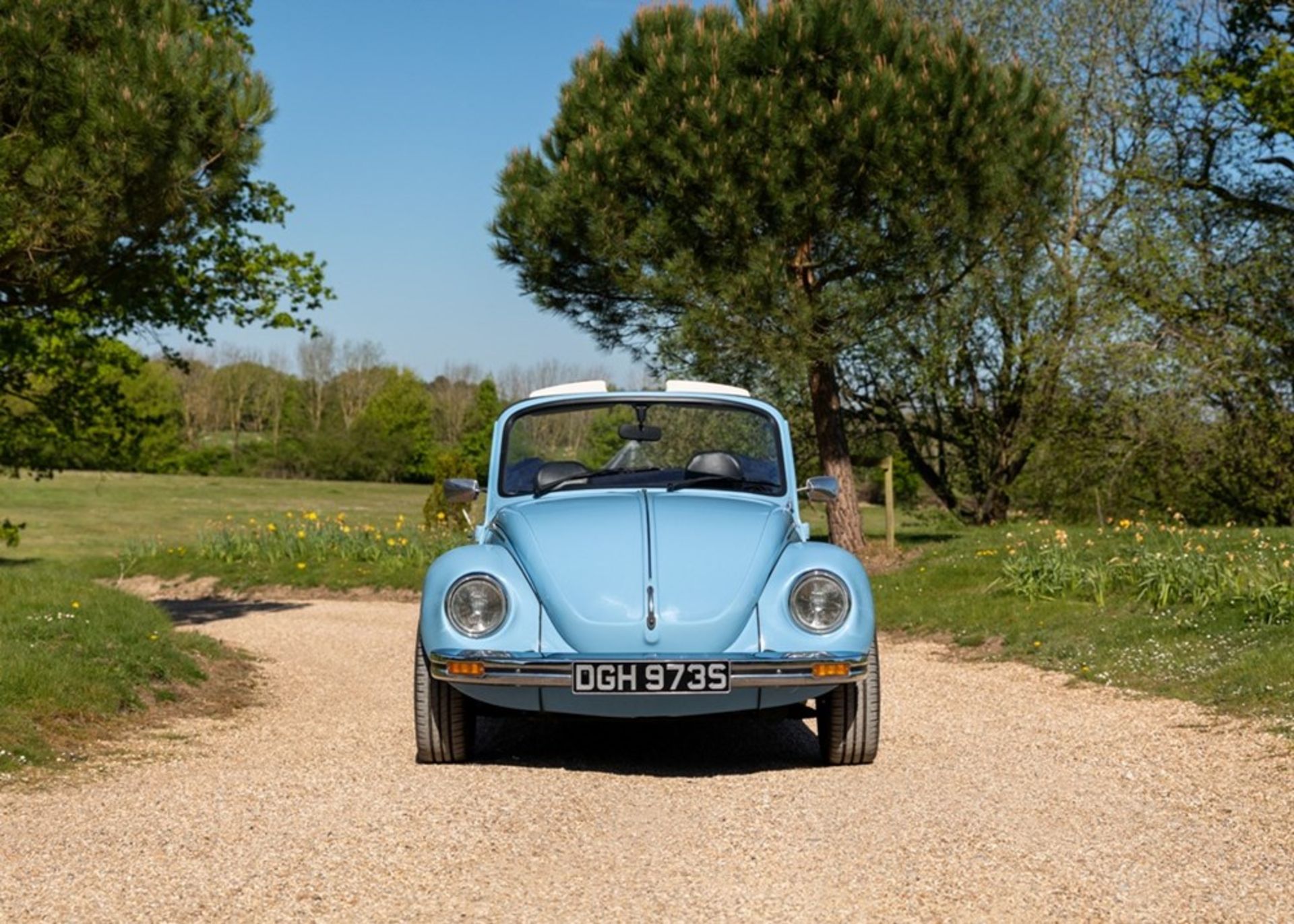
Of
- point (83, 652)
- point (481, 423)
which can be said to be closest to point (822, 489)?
point (83, 652)

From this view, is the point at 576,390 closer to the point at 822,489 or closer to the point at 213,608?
the point at 822,489

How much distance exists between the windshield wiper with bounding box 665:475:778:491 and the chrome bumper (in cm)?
145

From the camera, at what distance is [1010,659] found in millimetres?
11320

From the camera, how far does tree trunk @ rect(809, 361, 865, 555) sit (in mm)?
19906

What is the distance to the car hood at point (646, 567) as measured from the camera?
19.9 feet

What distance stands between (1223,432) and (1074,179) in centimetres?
489

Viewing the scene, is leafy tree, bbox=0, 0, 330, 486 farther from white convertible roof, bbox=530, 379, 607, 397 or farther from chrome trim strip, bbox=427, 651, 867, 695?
chrome trim strip, bbox=427, 651, 867, 695

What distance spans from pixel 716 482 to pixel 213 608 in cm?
1088

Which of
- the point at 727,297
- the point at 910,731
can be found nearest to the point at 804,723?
the point at 910,731

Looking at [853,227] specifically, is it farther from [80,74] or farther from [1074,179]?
[80,74]

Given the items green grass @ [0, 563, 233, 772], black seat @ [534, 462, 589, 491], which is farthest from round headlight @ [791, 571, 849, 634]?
green grass @ [0, 563, 233, 772]

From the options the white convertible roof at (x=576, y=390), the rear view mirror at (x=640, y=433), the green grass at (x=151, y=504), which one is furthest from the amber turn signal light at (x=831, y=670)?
the green grass at (x=151, y=504)

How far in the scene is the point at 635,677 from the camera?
19.7 ft

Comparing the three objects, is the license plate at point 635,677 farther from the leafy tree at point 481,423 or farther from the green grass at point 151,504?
the leafy tree at point 481,423
